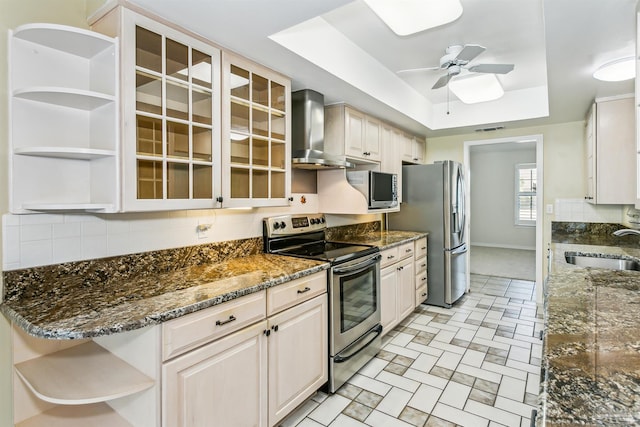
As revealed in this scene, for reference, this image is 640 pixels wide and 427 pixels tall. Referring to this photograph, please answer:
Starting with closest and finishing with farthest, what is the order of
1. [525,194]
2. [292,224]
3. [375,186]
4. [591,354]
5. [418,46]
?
1. [591,354]
2. [418,46]
3. [292,224]
4. [375,186]
5. [525,194]

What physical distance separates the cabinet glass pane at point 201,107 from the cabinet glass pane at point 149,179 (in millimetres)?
356

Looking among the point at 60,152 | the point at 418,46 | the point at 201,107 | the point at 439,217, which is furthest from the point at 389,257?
the point at 60,152

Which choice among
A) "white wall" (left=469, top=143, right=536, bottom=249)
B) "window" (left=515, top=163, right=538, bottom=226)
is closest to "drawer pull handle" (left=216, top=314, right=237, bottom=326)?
"white wall" (left=469, top=143, right=536, bottom=249)

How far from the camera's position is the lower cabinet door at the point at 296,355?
1.83 meters

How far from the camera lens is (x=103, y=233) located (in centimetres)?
174

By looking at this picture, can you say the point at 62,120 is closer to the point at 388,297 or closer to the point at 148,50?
the point at 148,50

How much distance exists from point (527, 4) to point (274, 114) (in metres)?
1.74

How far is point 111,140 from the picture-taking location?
5.10 feet

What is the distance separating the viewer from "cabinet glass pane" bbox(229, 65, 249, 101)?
6.69ft

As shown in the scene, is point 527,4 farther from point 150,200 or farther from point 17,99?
point 17,99

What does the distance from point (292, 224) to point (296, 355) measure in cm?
111

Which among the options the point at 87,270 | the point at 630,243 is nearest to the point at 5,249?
the point at 87,270

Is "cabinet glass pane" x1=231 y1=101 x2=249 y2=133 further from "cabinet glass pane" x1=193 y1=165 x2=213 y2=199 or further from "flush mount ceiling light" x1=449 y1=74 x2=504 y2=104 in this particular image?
"flush mount ceiling light" x1=449 y1=74 x2=504 y2=104

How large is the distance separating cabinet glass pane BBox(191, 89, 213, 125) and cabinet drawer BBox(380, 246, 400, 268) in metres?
1.83
